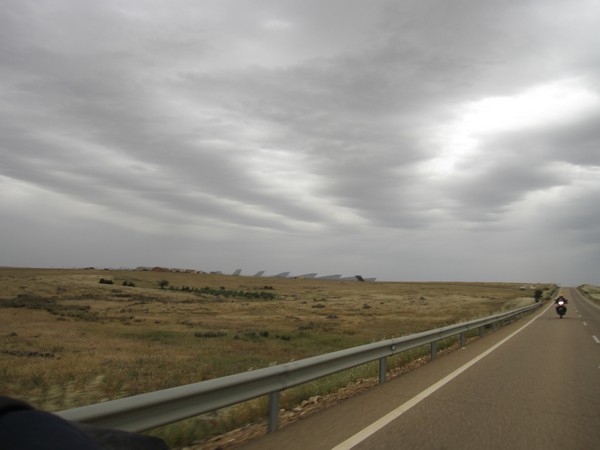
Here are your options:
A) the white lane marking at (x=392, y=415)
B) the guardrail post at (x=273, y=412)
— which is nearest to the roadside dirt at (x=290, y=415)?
the guardrail post at (x=273, y=412)

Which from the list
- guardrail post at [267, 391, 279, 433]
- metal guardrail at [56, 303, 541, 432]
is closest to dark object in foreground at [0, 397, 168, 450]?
metal guardrail at [56, 303, 541, 432]

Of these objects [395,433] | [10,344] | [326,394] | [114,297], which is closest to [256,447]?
[395,433]

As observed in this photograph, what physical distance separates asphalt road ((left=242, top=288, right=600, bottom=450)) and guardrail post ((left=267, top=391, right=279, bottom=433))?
0.11 meters

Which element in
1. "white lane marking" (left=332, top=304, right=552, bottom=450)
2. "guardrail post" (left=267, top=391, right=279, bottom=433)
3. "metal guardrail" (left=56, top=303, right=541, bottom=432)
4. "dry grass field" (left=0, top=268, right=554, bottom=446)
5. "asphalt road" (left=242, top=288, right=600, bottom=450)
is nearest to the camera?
"metal guardrail" (left=56, top=303, right=541, bottom=432)

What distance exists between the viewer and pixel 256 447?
5.35 metres

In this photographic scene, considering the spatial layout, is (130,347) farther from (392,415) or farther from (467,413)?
(467,413)

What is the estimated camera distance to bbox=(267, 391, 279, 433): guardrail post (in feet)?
19.9

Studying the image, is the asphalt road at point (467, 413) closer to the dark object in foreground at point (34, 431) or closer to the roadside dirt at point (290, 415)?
the roadside dirt at point (290, 415)

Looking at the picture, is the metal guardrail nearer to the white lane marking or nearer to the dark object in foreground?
the white lane marking

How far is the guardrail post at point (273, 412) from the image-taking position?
6070 mm

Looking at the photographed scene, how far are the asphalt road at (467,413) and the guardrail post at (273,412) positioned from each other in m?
0.11

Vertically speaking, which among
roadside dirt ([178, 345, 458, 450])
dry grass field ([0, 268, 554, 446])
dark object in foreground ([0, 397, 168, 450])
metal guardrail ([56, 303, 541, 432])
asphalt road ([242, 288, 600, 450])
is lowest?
dry grass field ([0, 268, 554, 446])

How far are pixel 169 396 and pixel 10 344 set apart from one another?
16931 millimetres

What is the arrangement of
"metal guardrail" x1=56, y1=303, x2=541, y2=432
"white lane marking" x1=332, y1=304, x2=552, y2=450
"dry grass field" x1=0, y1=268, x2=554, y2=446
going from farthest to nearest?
"dry grass field" x1=0, y1=268, x2=554, y2=446
"white lane marking" x1=332, y1=304, x2=552, y2=450
"metal guardrail" x1=56, y1=303, x2=541, y2=432
